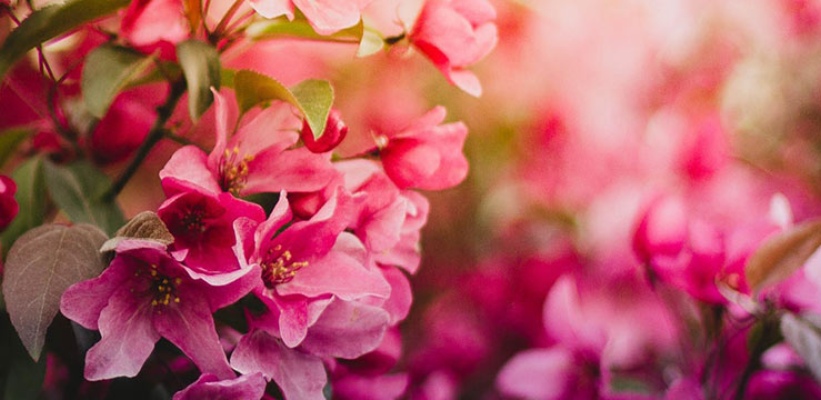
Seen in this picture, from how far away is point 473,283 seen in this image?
103 cm

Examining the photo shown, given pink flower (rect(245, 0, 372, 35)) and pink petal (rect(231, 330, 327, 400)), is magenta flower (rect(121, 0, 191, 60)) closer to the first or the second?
pink flower (rect(245, 0, 372, 35))

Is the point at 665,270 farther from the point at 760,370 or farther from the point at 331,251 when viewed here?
the point at 331,251

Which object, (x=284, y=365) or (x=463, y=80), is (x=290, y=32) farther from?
(x=284, y=365)

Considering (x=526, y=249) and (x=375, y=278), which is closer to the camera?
(x=375, y=278)

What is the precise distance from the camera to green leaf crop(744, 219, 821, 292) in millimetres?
609

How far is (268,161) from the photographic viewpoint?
53cm

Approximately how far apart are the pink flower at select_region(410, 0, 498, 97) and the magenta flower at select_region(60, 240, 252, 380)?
0.23 metres

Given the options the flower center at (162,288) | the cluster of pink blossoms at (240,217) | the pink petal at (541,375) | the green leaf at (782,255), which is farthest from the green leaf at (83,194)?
the green leaf at (782,255)

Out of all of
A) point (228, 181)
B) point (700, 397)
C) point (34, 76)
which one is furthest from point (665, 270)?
point (34, 76)

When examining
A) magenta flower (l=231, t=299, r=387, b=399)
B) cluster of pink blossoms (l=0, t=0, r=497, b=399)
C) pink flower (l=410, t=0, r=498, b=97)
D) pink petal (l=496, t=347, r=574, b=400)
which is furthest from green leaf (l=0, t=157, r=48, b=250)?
pink petal (l=496, t=347, r=574, b=400)

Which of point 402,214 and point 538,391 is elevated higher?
point 402,214

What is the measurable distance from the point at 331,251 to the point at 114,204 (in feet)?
0.69

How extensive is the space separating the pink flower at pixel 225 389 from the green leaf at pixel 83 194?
0.18m

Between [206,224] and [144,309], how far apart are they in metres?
0.07
